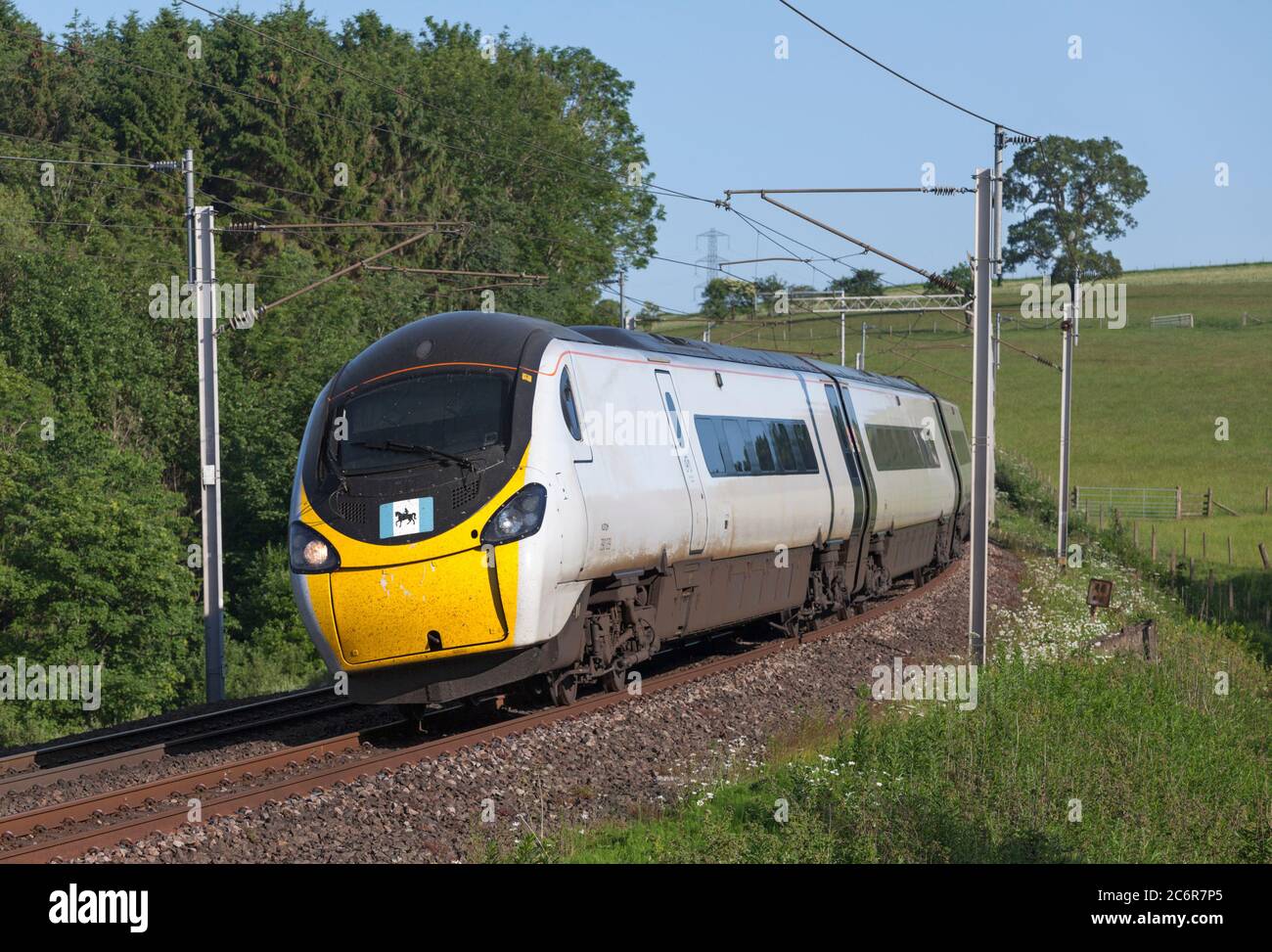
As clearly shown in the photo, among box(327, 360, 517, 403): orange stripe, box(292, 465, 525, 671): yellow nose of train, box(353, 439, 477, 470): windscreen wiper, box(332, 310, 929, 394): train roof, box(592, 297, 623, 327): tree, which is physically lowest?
box(292, 465, 525, 671): yellow nose of train

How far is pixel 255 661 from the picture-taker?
103 feet

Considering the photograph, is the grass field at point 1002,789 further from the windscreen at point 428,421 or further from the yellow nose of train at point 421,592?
the windscreen at point 428,421

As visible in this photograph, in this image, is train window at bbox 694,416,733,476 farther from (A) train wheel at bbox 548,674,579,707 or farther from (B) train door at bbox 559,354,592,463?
(A) train wheel at bbox 548,674,579,707

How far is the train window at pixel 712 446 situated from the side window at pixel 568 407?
2520 mm

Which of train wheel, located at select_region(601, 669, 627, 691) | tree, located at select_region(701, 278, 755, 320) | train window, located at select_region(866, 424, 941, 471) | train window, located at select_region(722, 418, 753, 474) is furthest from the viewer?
tree, located at select_region(701, 278, 755, 320)

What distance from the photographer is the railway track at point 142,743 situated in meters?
10.8

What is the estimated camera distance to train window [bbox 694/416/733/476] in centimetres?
1413

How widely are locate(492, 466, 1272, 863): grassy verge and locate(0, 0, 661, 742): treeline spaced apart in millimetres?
16077

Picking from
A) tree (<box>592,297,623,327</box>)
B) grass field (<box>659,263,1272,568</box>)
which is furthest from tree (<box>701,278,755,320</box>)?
tree (<box>592,297,623,327</box>)

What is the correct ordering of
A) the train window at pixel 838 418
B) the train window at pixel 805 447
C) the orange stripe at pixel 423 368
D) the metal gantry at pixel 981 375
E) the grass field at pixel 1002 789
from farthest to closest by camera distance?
the train window at pixel 838 418, the train window at pixel 805 447, the metal gantry at pixel 981 375, the orange stripe at pixel 423 368, the grass field at pixel 1002 789

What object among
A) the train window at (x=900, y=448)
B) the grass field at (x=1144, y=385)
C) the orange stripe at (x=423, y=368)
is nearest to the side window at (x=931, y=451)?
the train window at (x=900, y=448)

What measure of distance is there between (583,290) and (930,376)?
2450 centimetres

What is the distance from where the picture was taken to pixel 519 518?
A: 1084cm
